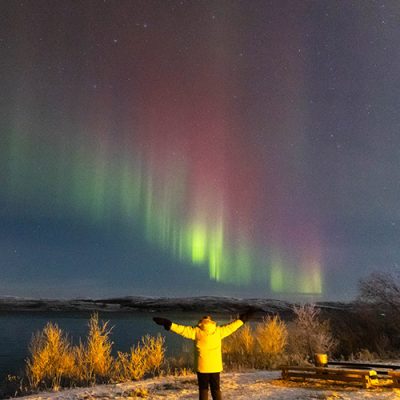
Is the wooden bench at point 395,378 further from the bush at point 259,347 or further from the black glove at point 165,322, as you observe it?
the bush at point 259,347

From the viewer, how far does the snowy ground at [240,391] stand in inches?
487

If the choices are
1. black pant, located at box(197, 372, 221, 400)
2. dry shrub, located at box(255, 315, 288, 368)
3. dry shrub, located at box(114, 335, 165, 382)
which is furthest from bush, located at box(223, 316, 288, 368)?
black pant, located at box(197, 372, 221, 400)

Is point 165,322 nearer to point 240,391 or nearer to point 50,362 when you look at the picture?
point 240,391

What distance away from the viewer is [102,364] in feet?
57.3

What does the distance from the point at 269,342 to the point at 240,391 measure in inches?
327

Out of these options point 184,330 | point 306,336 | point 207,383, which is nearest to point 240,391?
point 207,383

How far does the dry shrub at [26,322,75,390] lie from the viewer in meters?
16.9

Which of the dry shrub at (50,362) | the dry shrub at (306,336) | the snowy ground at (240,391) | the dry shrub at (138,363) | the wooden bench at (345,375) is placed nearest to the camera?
the snowy ground at (240,391)

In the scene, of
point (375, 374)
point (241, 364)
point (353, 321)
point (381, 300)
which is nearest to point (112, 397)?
point (375, 374)

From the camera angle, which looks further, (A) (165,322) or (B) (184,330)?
(A) (165,322)

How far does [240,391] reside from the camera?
13359 mm

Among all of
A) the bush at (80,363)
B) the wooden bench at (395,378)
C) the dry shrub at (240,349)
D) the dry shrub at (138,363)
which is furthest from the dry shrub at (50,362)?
the wooden bench at (395,378)

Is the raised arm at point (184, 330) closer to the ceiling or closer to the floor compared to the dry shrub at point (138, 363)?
closer to the ceiling

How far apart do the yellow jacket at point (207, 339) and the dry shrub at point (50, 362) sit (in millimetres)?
8946
